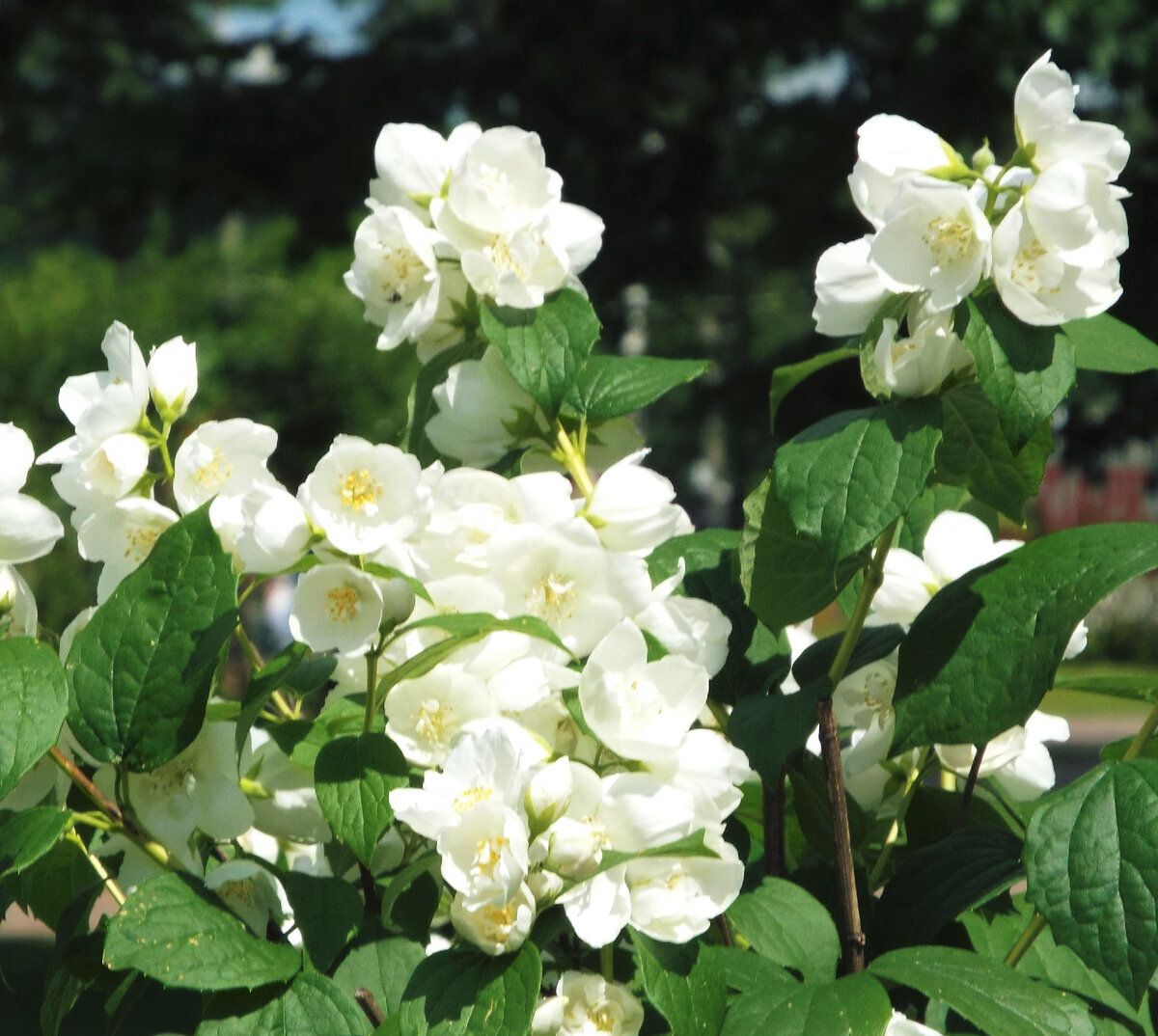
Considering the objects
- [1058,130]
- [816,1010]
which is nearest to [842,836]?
[816,1010]

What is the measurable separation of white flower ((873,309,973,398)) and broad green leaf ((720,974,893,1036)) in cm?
38

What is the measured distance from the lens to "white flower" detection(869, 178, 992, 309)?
0.88m

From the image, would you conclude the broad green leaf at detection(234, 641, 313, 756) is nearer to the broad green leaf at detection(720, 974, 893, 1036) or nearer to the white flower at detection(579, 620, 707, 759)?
the white flower at detection(579, 620, 707, 759)

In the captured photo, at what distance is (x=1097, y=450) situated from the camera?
34.5 ft

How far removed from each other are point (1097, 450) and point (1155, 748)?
994 cm

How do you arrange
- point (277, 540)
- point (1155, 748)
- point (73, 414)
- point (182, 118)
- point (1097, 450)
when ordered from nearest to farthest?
point (277, 540), point (73, 414), point (1155, 748), point (182, 118), point (1097, 450)

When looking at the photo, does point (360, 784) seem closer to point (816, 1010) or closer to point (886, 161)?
point (816, 1010)

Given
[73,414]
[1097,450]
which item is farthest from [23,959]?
[1097,450]

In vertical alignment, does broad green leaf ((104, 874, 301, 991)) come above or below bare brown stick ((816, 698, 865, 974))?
above

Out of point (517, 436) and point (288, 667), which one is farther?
point (517, 436)

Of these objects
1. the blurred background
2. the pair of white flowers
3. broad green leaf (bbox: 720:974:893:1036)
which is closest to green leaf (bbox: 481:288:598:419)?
the pair of white flowers

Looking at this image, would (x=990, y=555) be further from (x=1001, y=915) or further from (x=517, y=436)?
(x=517, y=436)

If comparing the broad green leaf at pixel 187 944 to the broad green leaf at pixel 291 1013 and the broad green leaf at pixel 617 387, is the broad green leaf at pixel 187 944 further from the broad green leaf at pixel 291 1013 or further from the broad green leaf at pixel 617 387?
the broad green leaf at pixel 617 387

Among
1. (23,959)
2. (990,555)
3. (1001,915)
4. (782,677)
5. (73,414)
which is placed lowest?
(23,959)
